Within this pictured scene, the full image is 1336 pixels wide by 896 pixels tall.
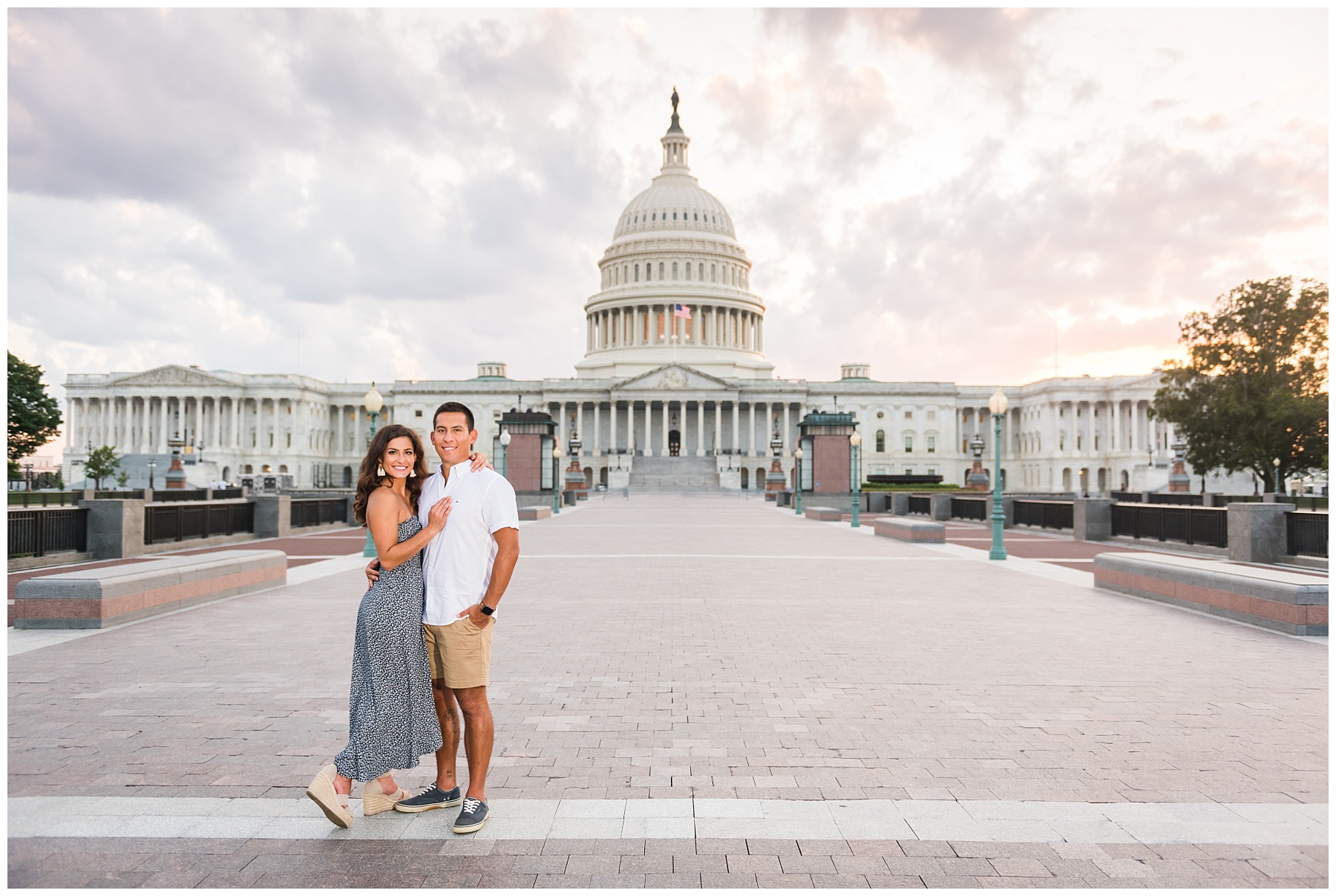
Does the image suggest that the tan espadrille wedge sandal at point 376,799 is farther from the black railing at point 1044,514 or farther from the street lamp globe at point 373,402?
the black railing at point 1044,514

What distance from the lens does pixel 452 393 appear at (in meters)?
120

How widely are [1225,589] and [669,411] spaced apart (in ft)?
344

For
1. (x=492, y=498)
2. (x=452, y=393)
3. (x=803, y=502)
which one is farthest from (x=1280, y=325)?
(x=452, y=393)

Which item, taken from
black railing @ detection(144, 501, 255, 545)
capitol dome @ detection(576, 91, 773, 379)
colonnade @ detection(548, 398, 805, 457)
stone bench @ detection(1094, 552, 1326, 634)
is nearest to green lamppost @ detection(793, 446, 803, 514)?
black railing @ detection(144, 501, 255, 545)

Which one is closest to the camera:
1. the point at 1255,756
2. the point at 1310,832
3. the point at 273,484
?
the point at 1310,832

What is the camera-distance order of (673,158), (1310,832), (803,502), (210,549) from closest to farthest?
(1310,832)
(210,549)
(803,502)
(673,158)

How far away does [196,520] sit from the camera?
24328 millimetres

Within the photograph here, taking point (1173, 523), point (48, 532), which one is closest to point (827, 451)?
point (1173, 523)

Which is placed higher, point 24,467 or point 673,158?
point 673,158

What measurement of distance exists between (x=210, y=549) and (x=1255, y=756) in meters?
24.1

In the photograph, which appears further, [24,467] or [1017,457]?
[1017,457]

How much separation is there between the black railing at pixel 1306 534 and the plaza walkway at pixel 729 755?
9.64 metres

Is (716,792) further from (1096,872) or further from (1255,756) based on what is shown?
(1255,756)

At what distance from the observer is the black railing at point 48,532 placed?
59.2ft
